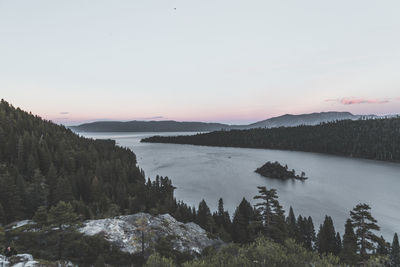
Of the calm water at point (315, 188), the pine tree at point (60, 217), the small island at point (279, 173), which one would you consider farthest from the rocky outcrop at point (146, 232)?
the small island at point (279, 173)

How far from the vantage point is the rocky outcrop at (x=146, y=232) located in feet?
94.9

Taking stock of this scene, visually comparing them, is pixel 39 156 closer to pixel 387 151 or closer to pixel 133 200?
pixel 133 200

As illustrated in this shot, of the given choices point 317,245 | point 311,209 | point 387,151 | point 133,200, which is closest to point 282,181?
point 311,209


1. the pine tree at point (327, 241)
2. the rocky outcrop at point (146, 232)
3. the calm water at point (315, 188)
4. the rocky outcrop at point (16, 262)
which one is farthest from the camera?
the calm water at point (315, 188)

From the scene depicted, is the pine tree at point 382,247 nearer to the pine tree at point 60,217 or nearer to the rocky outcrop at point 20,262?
the rocky outcrop at point 20,262

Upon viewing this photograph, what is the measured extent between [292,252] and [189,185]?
86.2m

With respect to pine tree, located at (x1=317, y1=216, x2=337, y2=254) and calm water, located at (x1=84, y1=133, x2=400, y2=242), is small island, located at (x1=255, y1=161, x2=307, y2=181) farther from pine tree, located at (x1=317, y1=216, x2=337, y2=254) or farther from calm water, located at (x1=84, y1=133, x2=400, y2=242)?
pine tree, located at (x1=317, y1=216, x2=337, y2=254)

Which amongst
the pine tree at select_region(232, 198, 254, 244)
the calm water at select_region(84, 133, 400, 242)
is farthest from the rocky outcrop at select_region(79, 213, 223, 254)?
the calm water at select_region(84, 133, 400, 242)

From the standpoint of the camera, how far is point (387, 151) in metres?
166

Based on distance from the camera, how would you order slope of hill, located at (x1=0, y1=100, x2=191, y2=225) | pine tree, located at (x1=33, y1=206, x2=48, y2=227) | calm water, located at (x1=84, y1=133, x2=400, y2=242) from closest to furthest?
pine tree, located at (x1=33, y1=206, x2=48, y2=227), slope of hill, located at (x1=0, y1=100, x2=191, y2=225), calm water, located at (x1=84, y1=133, x2=400, y2=242)

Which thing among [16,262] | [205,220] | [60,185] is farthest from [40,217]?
[205,220]

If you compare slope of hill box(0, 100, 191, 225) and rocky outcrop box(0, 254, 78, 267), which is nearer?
rocky outcrop box(0, 254, 78, 267)

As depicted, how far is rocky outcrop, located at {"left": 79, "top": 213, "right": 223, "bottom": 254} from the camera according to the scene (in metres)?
A: 28.9

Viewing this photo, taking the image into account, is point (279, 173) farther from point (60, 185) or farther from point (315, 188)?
point (60, 185)
